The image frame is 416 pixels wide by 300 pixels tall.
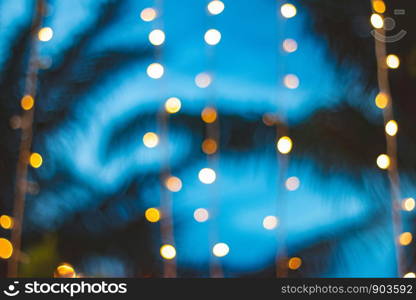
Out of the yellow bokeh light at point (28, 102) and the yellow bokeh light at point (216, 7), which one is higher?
the yellow bokeh light at point (216, 7)

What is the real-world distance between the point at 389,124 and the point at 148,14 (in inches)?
16.3

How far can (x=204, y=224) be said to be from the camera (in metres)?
0.84

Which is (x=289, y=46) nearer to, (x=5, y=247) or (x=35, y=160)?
(x=35, y=160)

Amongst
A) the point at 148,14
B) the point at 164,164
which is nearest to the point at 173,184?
the point at 164,164

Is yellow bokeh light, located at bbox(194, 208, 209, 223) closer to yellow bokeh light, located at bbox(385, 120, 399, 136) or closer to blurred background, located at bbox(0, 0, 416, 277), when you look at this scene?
blurred background, located at bbox(0, 0, 416, 277)

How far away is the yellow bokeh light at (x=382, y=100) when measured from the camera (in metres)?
0.88

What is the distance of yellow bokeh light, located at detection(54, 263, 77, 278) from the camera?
809 mm

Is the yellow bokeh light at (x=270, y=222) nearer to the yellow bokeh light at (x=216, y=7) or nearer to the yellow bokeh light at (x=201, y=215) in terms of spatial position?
the yellow bokeh light at (x=201, y=215)

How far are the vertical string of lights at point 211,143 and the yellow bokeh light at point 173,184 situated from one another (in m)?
0.03

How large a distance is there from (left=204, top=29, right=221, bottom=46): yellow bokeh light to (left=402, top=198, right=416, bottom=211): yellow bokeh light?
0.38 m

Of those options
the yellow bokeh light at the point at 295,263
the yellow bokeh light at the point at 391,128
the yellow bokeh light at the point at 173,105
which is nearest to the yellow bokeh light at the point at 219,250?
the yellow bokeh light at the point at 295,263

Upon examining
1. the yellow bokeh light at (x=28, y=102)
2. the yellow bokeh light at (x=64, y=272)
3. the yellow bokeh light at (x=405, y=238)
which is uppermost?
the yellow bokeh light at (x=28, y=102)

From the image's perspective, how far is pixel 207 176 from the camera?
2.68 feet

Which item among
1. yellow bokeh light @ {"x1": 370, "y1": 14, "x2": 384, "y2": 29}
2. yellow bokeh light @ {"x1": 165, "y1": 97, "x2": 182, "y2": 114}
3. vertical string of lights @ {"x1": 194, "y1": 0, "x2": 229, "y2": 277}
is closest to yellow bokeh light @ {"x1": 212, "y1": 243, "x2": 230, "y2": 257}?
vertical string of lights @ {"x1": 194, "y1": 0, "x2": 229, "y2": 277}
